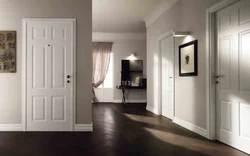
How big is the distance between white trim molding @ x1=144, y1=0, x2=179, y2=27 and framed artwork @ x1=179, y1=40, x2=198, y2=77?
1.24 m

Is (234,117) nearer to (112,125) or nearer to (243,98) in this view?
(243,98)

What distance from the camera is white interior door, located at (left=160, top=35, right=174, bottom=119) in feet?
20.5

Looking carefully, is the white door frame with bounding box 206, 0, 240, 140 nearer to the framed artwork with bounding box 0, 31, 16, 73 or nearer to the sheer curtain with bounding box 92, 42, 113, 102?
the framed artwork with bounding box 0, 31, 16, 73

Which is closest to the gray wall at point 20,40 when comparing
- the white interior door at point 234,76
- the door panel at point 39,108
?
the door panel at point 39,108

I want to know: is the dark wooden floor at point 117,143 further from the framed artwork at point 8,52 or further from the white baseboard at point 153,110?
the white baseboard at point 153,110

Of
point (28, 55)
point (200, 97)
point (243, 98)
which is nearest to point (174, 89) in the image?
point (200, 97)

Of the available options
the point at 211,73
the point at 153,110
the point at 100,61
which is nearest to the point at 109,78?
the point at 100,61

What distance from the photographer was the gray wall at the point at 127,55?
10719 mm

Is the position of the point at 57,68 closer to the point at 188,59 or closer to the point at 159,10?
the point at 188,59

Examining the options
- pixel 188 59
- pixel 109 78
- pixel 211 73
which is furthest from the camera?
pixel 109 78

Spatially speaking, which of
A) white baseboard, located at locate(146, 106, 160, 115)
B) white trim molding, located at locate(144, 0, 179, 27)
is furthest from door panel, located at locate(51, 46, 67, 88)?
white baseboard, located at locate(146, 106, 160, 115)

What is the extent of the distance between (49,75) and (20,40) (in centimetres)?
87

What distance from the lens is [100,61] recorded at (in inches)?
417

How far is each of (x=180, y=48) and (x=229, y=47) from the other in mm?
1774
